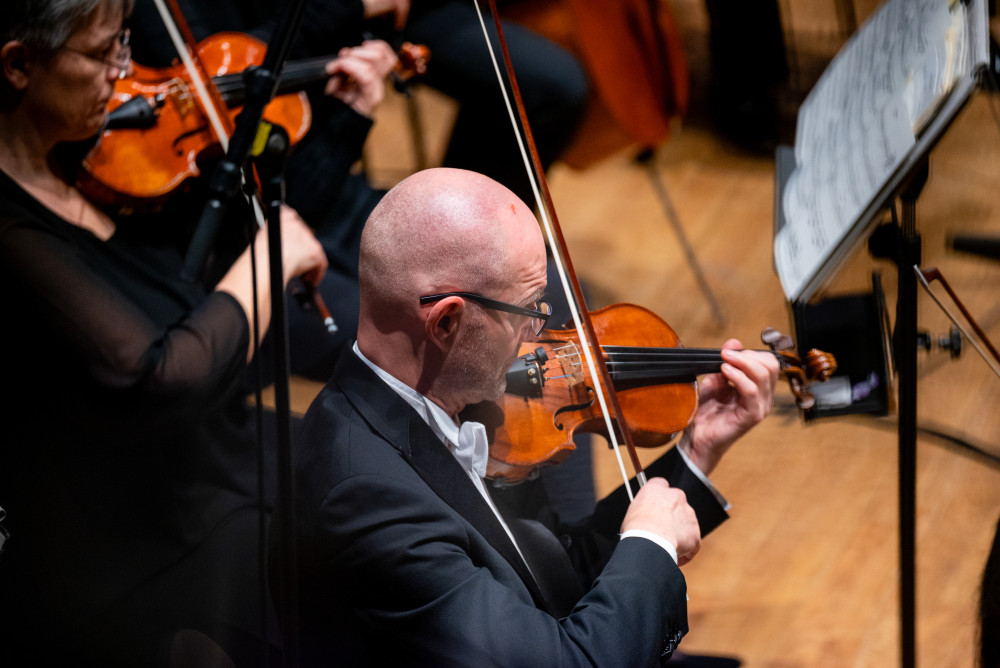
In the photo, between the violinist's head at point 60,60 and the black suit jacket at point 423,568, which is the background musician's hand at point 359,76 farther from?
the black suit jacket at point 423,568

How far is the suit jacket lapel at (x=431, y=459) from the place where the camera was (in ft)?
2.58

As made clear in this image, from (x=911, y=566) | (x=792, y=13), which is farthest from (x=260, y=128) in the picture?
(x=792, y=13)

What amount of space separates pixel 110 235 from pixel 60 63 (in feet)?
0.76

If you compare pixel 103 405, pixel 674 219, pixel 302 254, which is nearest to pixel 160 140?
pixel 302 254

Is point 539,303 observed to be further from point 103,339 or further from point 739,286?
point 739,286

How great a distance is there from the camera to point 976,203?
7.00ft

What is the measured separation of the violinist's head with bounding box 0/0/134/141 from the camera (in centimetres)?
92

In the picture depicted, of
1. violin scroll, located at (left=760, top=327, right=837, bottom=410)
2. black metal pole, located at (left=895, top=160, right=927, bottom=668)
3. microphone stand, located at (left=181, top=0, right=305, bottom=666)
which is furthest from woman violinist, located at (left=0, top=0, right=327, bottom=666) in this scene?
black metal pole, located at (left=895, top=160, right=927, bottom=668)

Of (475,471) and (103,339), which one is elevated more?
(103,339)

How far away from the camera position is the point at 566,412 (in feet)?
2.82

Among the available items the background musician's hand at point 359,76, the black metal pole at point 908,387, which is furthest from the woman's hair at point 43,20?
the black metal pole at point 908,387

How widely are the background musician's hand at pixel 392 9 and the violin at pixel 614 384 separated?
812 mm

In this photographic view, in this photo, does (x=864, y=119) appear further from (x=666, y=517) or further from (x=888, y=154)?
(x=666, y=517)

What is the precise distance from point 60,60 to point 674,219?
156 cm
